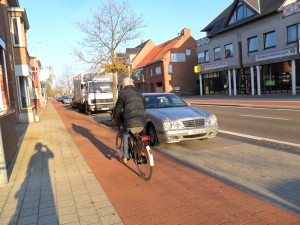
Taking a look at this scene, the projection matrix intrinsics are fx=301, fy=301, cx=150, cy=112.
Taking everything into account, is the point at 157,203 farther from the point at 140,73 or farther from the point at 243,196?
the point at 140,73

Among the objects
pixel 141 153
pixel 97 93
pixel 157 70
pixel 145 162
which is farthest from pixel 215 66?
pixel 145 162

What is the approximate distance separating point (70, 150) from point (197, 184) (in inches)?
176

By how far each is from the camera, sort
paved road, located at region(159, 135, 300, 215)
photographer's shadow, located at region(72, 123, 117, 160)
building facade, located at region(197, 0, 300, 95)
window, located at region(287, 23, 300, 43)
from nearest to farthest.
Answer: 1. paved road, located at region(159, 135, 300, 215)
2. photographer's shadow, located at region(72, 123, 117, 160)
3. window, located at region(287, 23, 300, 43)
4. building facade, located at region(197, 0, 300, 95)

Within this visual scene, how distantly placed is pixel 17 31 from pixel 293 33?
21.7m

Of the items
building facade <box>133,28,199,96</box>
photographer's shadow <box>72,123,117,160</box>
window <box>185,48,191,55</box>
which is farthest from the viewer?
window <box>185,48,191,55</box>

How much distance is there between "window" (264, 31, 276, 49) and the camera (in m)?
28.1

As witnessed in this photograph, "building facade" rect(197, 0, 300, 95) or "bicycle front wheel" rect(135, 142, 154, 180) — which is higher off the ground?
"building facade" rect(197, 0, 300, 95)

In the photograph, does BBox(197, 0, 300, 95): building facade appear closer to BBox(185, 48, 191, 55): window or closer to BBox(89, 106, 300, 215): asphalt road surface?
BBox(185, 48, 191, 55): window

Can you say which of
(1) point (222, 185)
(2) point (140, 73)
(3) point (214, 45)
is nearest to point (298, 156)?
(1) point (222, 185)

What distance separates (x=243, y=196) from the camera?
4.32 meters

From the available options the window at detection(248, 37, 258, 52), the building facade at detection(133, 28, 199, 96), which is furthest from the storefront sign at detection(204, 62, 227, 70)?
the building facade at detection(133, 28, 199, 96)

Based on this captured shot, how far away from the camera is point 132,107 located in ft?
18.5

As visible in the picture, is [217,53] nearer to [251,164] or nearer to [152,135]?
[152,135]

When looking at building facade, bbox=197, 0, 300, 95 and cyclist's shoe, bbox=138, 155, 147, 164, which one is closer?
cyclist's shoe, bbox=138, 155, 147, 164
